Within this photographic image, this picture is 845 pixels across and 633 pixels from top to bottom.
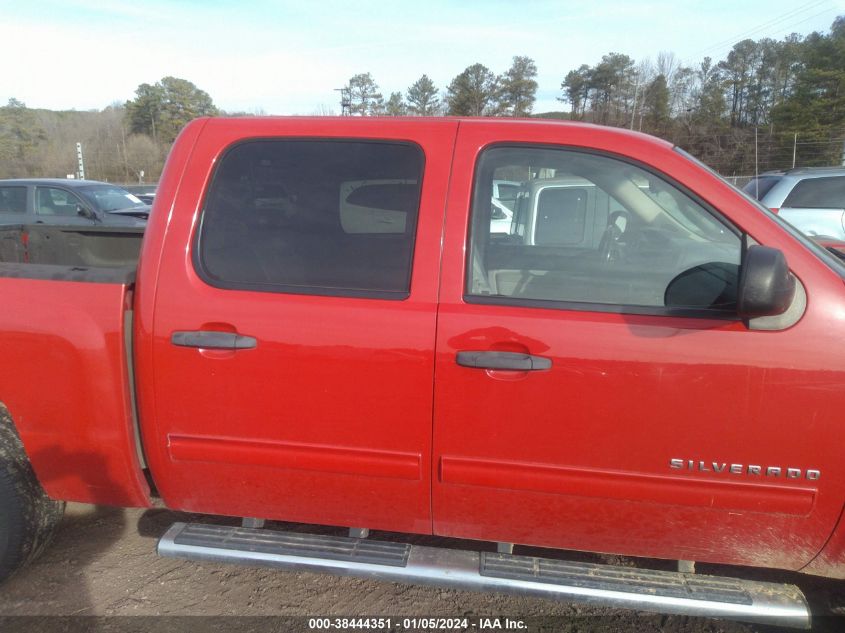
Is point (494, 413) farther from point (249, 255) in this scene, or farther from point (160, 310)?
point (160, 310)

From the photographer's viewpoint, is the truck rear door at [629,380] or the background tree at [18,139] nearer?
the truck rear door at [629,380]

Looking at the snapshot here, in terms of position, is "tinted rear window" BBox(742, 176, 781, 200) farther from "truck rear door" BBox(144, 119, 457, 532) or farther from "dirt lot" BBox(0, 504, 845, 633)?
"truck rear door" BBox(144, 119, 457, 532)

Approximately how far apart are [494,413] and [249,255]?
1.08 m

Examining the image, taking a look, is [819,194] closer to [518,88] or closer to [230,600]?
[230,600]

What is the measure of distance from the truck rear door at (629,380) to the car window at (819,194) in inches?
260

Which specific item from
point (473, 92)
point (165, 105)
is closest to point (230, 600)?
point (473, 92)

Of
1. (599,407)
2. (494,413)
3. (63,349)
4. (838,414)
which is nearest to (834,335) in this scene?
(838,414)

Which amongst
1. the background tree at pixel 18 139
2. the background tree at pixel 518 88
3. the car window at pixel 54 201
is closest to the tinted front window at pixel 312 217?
the car window at pixel 54 201

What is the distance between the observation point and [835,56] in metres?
27.8

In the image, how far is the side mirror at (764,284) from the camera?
1.77m

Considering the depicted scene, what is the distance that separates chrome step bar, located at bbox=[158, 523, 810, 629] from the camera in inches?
80.4

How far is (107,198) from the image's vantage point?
11.6m

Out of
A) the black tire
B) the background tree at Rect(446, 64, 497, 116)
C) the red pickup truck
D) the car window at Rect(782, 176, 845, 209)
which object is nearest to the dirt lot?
the black tire

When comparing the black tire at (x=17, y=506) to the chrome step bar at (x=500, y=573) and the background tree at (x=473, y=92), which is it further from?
the background tree at (x=473, y=92)
